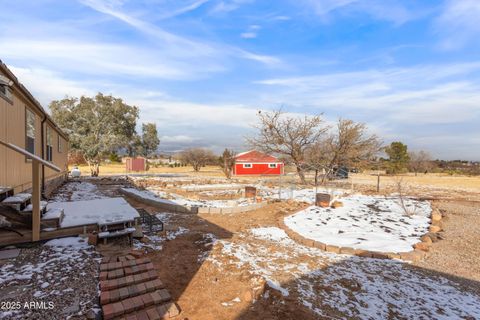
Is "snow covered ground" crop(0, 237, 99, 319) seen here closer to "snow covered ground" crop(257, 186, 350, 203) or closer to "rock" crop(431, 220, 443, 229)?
"snow covered ground" crop(257, 186, 350, 203)

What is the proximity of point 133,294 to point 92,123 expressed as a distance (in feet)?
74.5

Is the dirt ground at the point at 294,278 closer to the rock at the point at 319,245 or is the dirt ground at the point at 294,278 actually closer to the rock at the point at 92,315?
the rock at the point at 319,245

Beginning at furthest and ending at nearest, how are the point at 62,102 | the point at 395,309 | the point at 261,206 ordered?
1. the point at 62,102
2. the point at 261,206
3. the point at 395,309

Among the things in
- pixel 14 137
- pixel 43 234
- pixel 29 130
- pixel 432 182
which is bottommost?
pixel 432 182

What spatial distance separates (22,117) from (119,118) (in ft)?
58.2

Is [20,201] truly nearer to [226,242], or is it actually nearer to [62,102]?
[226,242]

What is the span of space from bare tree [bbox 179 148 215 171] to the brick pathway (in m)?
35.8

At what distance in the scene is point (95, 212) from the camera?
5.32m

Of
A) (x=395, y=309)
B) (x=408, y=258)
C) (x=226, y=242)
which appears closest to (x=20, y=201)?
(x=226, y=242)

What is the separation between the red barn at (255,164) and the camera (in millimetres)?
31578

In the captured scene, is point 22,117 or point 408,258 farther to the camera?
point 22,117

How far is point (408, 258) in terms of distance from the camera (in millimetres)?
5027

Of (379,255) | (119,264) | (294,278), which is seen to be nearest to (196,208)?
(119,264)

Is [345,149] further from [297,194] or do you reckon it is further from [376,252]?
[376,252]
